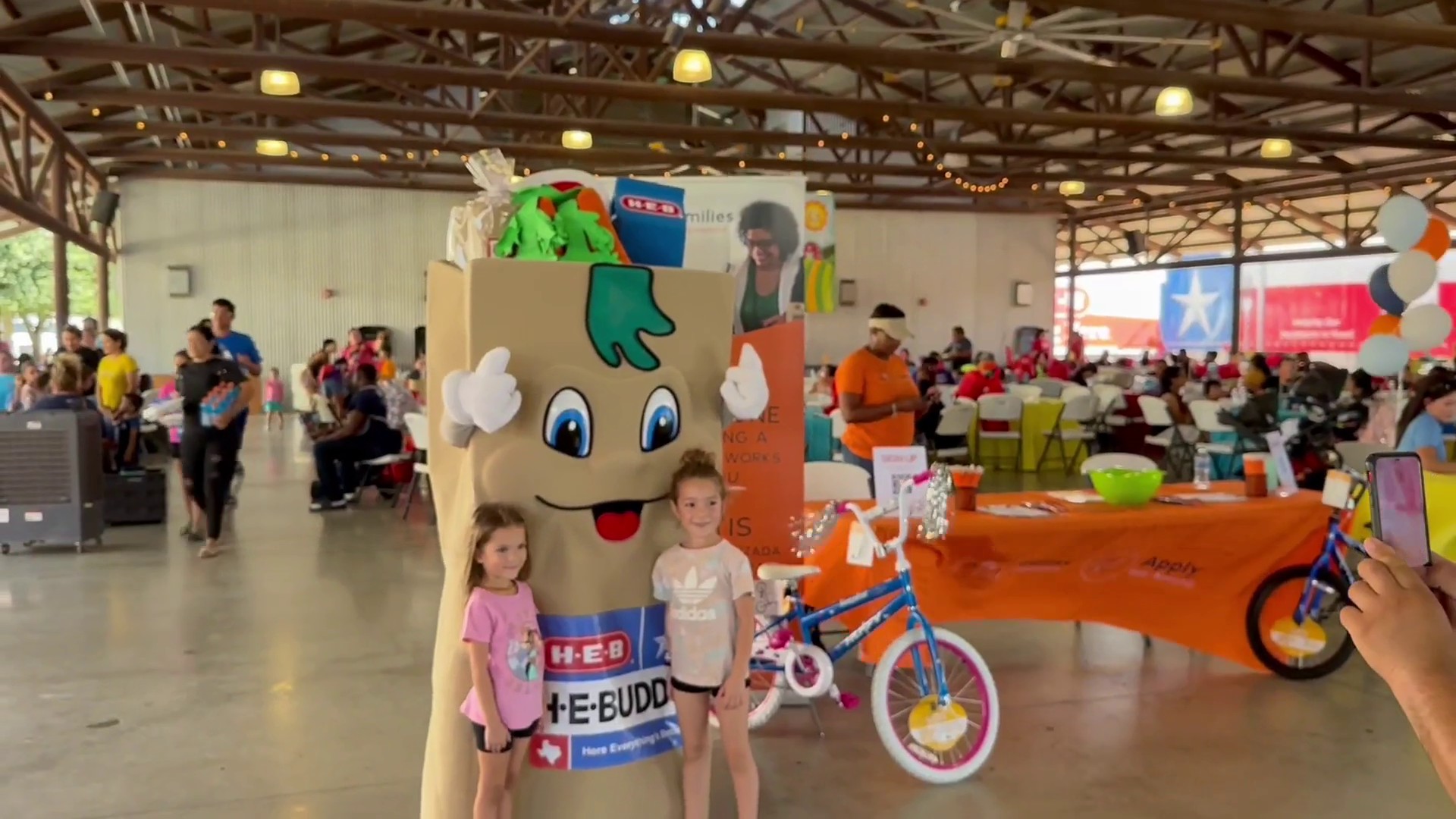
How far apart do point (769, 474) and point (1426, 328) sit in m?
4.06

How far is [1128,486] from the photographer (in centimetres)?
420

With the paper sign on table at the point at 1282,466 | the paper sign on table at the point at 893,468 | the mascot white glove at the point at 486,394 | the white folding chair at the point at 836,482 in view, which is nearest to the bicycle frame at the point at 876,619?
the paper sign on table at the point at 893,468

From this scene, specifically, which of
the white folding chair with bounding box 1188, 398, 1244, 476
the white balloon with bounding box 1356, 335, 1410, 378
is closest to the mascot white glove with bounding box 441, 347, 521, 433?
the white balloon with bounding box 1356, 335, 1410, 378

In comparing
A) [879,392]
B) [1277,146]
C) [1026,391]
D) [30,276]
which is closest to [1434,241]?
[879,392]

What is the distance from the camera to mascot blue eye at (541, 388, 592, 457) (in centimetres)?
219

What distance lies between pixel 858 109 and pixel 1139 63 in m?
5.14

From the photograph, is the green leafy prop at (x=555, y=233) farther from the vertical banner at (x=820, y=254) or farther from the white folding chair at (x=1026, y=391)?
the white folding chair at (x=1026, y=391)

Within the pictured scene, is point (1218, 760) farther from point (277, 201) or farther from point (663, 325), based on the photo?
point (277, 201)

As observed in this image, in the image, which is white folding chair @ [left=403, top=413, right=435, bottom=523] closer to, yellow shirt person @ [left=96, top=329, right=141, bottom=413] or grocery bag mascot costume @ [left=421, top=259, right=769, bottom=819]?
yellow shirt person @ [left=96, top=329, right=141, bottom=413]

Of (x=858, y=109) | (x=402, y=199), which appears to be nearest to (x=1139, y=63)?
(x=858, y=109)

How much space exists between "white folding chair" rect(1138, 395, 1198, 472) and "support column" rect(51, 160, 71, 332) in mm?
11780

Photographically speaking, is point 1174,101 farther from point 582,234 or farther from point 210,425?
point 582,234

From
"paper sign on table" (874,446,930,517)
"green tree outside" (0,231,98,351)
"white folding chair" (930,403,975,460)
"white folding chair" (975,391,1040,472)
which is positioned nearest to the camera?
"paper sign on table" (874,446,930,517)

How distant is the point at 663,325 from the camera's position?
231 cm
